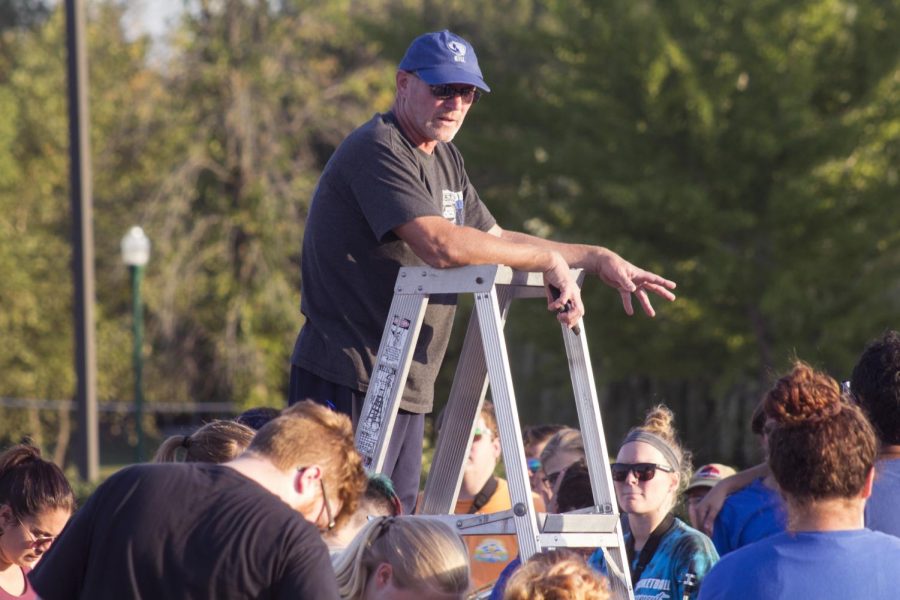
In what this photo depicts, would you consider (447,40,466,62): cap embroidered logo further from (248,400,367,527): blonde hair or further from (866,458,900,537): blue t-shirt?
(866,458,900,537): blue t-shirt

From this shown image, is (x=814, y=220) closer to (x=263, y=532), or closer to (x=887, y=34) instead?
(x=887, y=34)

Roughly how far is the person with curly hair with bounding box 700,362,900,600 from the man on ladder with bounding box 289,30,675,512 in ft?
4.52

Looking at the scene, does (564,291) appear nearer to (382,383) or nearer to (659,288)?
(659,288)

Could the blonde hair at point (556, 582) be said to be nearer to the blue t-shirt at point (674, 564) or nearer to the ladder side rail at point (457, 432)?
the blue t-shirt at point (674, 564)

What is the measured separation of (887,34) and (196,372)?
14.7 m

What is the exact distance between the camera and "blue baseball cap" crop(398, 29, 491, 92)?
443cm

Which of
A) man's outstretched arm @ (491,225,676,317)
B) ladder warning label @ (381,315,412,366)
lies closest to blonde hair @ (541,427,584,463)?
man's outstretched arm @ (491,225,676,317)

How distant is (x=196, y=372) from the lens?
27031 millimetres

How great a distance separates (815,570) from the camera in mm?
2988

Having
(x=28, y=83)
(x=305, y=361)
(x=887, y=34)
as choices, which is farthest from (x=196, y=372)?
(x=305, y=361)

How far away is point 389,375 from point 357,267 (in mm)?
383

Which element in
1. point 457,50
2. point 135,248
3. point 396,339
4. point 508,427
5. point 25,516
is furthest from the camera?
point 135,248

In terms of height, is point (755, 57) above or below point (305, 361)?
above

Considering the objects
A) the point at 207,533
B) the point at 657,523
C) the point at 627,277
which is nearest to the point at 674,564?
the point at 657,523
